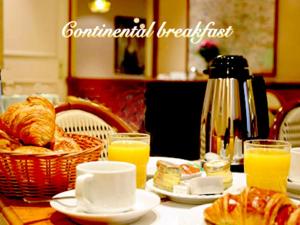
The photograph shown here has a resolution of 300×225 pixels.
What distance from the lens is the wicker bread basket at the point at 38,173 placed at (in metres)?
0.96

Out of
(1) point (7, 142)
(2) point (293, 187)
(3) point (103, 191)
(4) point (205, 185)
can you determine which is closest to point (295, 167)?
(2) point (293, 187)

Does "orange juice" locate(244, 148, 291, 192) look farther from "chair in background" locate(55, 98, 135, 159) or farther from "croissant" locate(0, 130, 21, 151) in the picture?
"chair in background" locate(55, 98, 135, 159)

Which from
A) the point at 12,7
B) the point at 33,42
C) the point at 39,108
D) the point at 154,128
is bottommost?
the point at 154,128

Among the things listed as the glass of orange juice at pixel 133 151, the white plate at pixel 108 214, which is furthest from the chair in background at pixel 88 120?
the white plate at pixel 108 214

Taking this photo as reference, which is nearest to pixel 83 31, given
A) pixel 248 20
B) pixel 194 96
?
pixel 248 20

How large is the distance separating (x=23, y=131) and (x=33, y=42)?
5.19 m

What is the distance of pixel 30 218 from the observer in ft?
2.88

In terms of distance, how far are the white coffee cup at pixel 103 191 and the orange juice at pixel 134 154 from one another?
0.27 metres

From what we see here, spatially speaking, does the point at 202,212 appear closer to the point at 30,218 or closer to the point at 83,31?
the point at 30,218

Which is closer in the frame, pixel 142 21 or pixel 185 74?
pixel 185 74

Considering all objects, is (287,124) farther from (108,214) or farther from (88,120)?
(108,214)

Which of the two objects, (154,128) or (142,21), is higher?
(142,21)

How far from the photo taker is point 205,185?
0.97 metres

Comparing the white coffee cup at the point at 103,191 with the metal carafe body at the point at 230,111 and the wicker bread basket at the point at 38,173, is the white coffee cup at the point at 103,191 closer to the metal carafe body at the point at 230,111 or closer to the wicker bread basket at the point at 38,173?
the wicker bread basket at the point at 38,173
